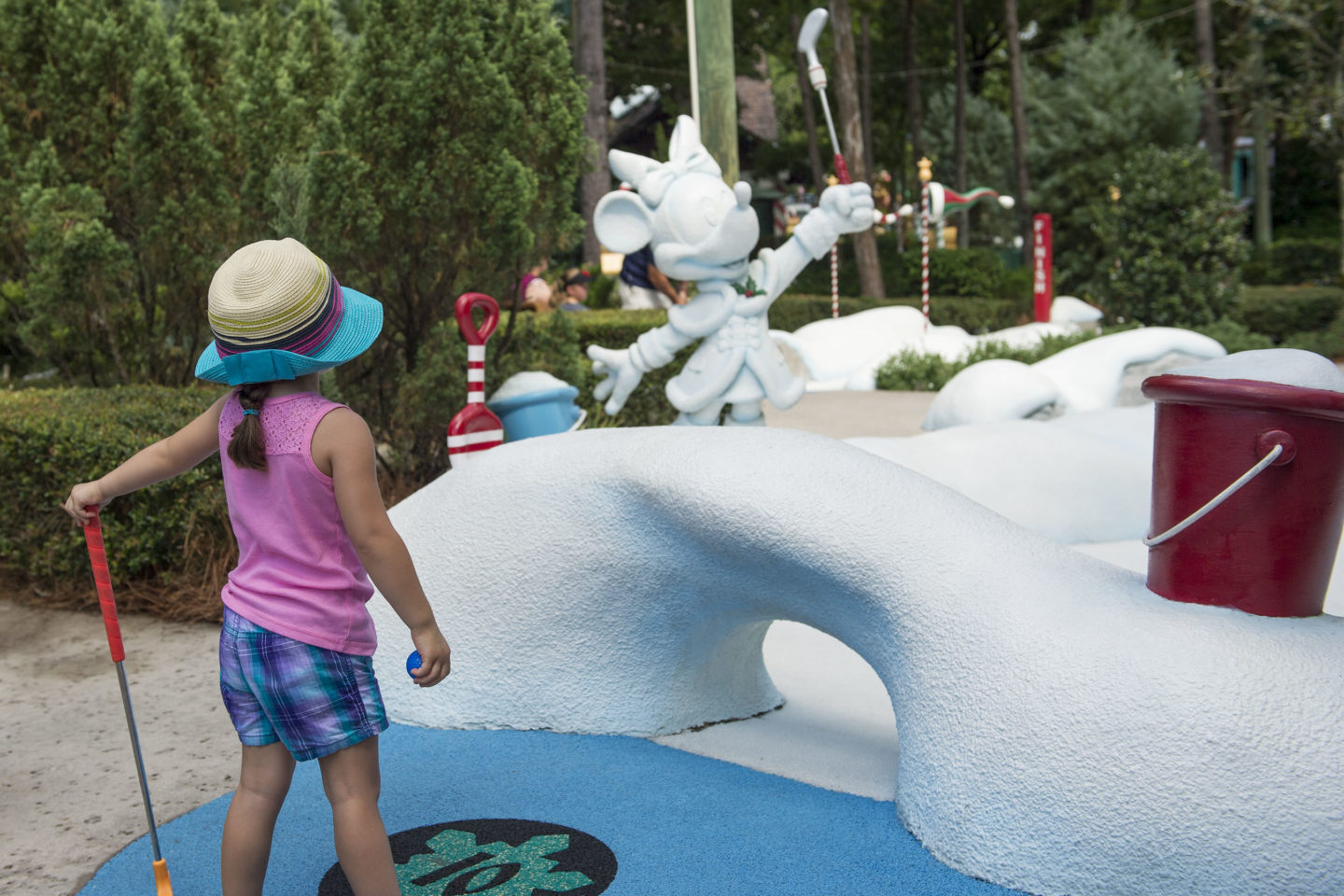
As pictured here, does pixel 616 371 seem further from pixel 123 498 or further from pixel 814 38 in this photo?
pixel 123 498

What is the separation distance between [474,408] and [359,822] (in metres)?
2.88

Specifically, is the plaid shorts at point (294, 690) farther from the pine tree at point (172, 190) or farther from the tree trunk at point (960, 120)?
the tree trunk at point (960, 120)

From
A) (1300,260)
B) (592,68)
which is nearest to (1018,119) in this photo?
(1300,260)

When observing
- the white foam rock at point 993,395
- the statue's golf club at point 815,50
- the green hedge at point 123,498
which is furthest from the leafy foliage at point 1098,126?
the green hedge at point 123,498

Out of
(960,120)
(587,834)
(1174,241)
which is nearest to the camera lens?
(587,834)

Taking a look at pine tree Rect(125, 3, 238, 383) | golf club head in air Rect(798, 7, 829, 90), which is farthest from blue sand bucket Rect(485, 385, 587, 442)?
golf club head in air Rect(798, 7, 829, 90)

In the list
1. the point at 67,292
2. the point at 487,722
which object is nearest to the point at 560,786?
the point at 487,722

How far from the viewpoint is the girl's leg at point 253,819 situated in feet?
7.36

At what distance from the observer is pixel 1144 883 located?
2377mm

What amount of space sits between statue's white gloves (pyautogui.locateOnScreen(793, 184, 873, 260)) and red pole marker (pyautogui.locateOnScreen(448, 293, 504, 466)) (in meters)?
1.80

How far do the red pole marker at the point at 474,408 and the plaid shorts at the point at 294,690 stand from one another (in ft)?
8.52

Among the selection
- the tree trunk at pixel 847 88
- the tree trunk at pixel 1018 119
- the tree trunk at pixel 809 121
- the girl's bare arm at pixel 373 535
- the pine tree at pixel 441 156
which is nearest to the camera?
the girl's bare arm at pixel 373 535

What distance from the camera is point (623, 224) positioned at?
19.5 ft

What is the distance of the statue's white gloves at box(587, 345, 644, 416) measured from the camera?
239 inches
